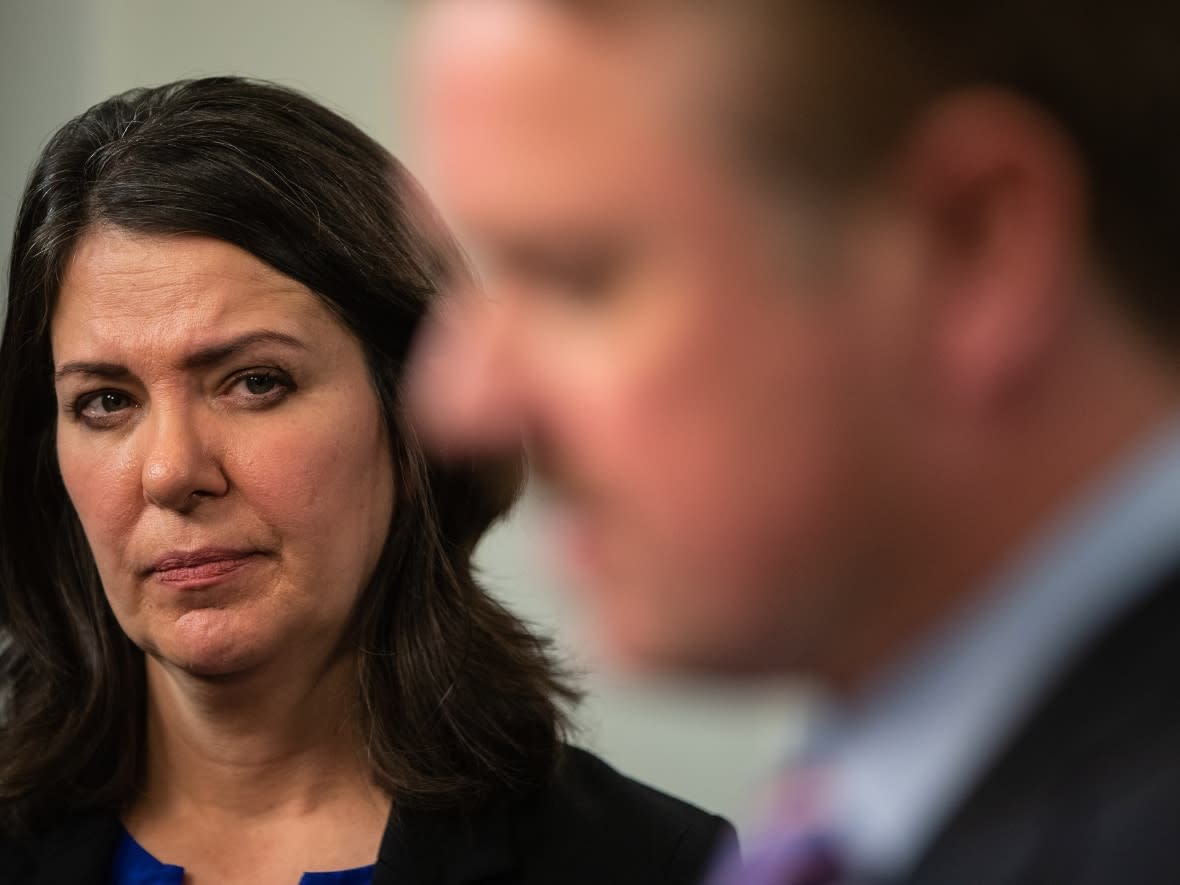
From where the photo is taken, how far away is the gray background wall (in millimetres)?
3402

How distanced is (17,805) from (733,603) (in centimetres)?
167

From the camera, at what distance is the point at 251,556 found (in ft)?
5.89

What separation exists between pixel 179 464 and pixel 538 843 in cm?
66

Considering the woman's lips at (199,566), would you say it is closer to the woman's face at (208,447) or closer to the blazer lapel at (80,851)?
the woman's face at (208,447)

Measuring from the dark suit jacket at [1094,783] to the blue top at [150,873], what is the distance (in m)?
1.38

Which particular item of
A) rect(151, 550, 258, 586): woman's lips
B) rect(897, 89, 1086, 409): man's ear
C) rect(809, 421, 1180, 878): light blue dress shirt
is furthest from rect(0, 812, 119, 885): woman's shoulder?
rect(897, 89, 1086, 409): man's ear

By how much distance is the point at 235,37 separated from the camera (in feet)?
12.2

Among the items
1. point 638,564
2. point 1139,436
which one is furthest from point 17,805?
point 1139,436

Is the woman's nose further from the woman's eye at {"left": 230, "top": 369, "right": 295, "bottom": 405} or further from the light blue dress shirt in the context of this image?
the light blue dress shirt

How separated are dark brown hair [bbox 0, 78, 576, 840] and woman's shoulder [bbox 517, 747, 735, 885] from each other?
5 centimetres

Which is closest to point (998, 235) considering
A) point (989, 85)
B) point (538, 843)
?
point (989, 85)

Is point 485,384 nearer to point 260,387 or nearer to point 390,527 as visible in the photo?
point 260,387

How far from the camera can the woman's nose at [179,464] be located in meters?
1.73

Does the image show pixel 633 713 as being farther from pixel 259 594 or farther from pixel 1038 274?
pixel 1038 274
